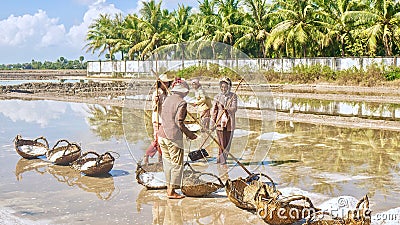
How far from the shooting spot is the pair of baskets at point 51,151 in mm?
8625

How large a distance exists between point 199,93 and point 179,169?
8.16 ft

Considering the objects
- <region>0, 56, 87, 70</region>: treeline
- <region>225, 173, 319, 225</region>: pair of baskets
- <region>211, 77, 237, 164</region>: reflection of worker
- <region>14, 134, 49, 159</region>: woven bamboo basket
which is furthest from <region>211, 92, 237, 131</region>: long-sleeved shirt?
<region>0, 56, 87, 70</region>: treeline

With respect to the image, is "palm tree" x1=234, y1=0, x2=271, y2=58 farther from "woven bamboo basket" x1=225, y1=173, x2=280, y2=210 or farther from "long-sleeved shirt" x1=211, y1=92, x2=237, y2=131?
"woven bamboo basket" x1=225, y1=173, x2=280, y2=210

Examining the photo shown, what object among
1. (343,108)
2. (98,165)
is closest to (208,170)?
(98,165)

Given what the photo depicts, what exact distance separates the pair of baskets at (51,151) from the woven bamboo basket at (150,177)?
1.74 meters

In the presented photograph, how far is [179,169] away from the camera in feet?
21.1

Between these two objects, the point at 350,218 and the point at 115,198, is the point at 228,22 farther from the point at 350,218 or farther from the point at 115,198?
the point at 350,218

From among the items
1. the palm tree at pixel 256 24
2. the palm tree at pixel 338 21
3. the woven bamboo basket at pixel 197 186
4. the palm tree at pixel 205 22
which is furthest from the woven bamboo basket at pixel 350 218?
the palm tree at pixel 205 22

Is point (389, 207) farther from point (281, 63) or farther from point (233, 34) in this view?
point (233, 34)

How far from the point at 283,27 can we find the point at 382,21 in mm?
6172

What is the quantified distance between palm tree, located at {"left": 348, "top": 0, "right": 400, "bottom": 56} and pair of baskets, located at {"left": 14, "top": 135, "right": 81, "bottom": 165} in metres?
23.1

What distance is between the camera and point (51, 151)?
8969 mm

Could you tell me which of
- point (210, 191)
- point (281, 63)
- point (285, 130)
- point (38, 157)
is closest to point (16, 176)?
point (38, 157)

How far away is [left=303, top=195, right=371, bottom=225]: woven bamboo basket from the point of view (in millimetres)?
4793
